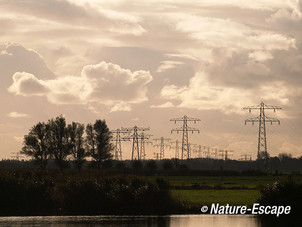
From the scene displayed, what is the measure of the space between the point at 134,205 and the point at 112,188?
373 cm

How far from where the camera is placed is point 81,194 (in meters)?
84.2

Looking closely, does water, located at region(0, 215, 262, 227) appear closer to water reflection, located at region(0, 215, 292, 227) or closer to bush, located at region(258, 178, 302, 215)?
water reflection, located at region(0, 215, 292, 227)

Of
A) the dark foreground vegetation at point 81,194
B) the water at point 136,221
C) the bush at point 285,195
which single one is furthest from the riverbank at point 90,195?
the water at point 136,221

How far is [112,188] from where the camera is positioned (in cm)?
8325

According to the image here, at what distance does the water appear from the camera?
6506 centimetres

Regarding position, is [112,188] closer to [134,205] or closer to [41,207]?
[134,205]

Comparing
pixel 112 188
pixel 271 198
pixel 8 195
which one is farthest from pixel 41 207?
pixel 271 198

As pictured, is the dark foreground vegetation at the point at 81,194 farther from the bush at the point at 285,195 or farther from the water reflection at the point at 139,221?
the bush at the point at 285,195

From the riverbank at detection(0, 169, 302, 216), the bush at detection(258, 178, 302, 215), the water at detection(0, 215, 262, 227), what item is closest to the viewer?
the water at detection(0, 215, 262, 227)

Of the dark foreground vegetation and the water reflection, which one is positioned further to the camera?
the dark foreground vegetation

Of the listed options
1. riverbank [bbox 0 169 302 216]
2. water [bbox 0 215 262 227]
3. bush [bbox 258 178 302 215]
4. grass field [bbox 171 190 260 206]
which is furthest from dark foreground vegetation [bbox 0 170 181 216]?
bush [bbox 258 178 302 215]

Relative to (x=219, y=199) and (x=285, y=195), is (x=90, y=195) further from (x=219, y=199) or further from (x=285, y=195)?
(x=285, y=195)

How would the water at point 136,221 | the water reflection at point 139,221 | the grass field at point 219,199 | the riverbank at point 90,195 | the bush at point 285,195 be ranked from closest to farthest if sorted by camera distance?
the water reflection at point 139,221 < the water at point 136,221 < the bush at point 285,195 < the riverbank at point 90,195 < the grass field at point 219,199

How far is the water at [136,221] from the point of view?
2562 inches
